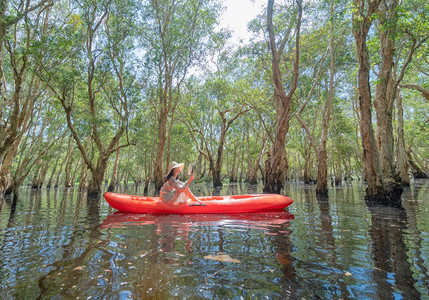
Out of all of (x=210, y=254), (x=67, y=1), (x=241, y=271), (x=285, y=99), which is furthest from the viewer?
(x=67, y=1)

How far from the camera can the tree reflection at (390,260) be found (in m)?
1.87

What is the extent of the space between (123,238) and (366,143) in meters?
7.15

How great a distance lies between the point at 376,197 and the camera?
7.08 metres

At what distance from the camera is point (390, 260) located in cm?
254

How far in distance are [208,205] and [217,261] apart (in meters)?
3.10

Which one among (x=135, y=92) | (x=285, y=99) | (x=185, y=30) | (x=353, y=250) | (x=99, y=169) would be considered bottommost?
(x=353, y=250)

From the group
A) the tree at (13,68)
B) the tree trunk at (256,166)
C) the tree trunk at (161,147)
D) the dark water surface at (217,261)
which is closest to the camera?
the dark water surface at (217,261)

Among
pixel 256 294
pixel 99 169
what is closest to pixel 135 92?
pixel 99 169

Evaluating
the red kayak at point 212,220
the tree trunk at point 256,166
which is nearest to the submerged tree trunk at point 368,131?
the red kayak at point 212,220

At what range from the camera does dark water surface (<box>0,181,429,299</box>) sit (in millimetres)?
1850

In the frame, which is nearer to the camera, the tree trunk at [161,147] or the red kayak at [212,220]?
the red kayak at [212,220]

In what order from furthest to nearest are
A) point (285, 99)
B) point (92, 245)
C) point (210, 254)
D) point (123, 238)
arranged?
point (285, 99)
point (123, 238)
point (92, 245)
point (210, 254)

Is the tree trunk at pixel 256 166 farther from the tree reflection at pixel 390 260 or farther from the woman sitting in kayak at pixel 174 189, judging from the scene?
the tree reflection at pixel 390 260

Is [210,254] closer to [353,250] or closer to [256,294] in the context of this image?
[256,294]
